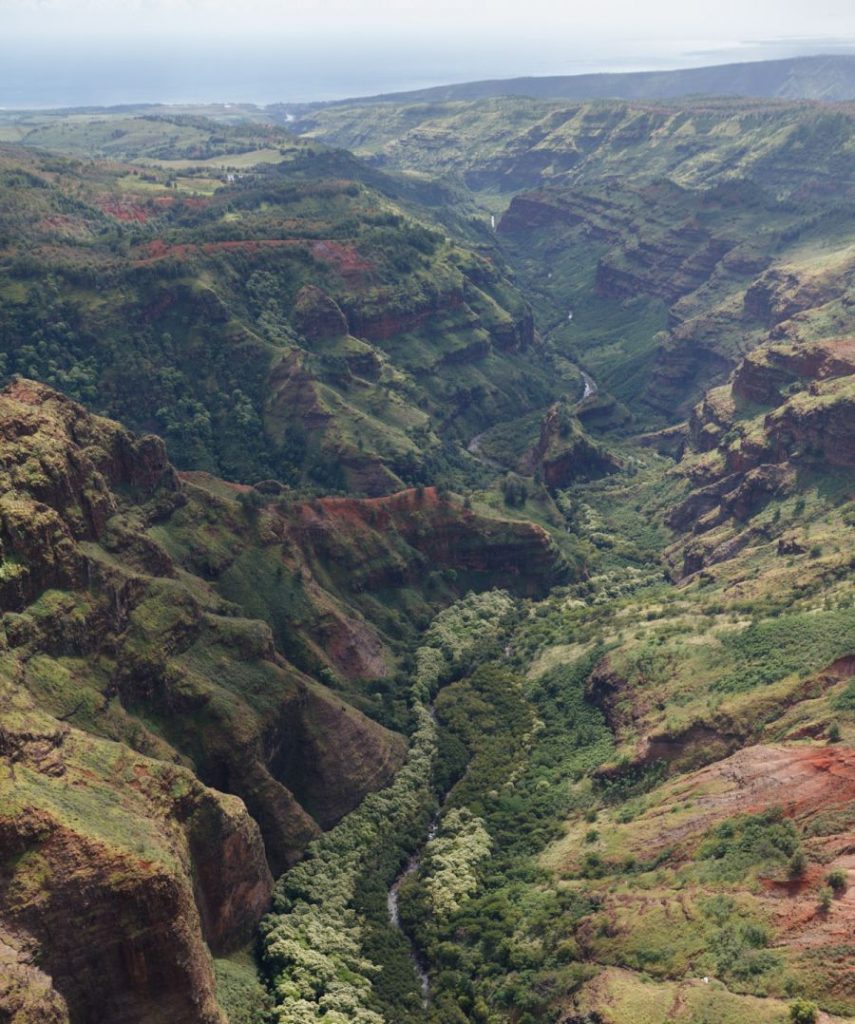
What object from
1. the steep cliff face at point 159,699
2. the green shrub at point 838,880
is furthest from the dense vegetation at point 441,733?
the green shrub at point 838,880

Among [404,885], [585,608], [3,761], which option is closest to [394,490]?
[585,608]

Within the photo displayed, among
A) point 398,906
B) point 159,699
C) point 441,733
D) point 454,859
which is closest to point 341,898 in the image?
point 398,906

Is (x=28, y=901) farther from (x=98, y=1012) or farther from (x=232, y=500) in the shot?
(x=232, y=500)

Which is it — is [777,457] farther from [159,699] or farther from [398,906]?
[159,699]

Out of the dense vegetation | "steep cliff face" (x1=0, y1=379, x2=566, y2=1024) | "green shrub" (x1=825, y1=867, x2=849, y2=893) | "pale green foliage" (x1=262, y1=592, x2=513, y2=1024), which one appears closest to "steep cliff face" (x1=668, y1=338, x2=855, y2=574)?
the dense vegetation

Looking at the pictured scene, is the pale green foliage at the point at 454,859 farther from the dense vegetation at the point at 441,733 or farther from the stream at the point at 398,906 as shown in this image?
the stream at the point at 398,906

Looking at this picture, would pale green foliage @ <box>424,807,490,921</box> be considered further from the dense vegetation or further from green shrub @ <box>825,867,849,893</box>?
green shrub @ <box>825,867,849,893</box>
